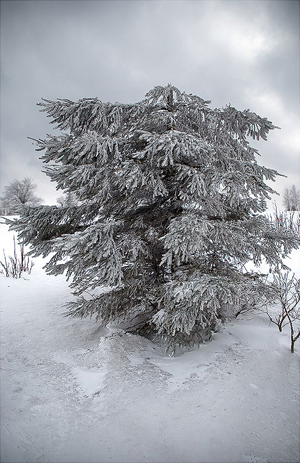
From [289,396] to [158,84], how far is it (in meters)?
4.95

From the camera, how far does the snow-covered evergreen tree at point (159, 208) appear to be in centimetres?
306

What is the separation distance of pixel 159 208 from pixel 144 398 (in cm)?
278

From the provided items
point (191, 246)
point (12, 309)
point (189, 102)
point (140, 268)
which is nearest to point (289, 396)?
point (191, 246)

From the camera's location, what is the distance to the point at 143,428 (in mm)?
2330

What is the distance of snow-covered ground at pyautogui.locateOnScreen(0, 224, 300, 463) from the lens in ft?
6.89

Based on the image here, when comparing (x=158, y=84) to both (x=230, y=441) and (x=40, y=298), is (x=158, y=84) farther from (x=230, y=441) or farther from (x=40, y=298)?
(x=40, y=298)

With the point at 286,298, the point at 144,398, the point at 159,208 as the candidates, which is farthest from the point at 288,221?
the point at 144,398

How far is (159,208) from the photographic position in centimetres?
405

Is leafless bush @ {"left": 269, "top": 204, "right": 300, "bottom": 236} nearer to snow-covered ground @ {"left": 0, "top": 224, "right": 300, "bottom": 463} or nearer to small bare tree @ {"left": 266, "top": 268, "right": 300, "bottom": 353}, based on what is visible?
small bare tree @ {"left": 266, "top": 268, "right": 300, "bottom": 353}

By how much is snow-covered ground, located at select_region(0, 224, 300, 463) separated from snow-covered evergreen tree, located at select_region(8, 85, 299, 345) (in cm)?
54

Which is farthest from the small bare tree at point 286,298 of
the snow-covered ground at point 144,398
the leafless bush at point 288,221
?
the leafless bush at point 288,221

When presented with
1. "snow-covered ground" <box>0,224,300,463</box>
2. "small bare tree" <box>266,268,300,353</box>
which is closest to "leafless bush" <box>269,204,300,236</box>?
"small bare tree" <box>266,268,300,353</box>

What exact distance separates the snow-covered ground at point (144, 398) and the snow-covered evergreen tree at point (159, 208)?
54cm

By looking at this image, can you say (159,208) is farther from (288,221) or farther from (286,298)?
(288,221)
